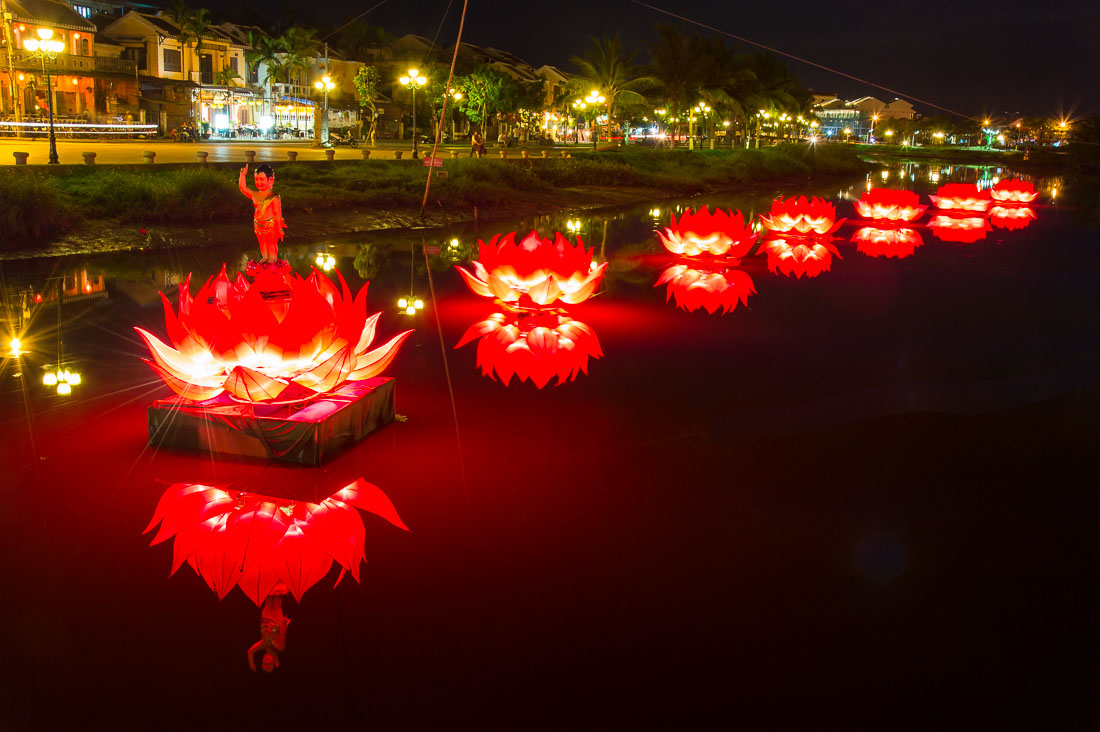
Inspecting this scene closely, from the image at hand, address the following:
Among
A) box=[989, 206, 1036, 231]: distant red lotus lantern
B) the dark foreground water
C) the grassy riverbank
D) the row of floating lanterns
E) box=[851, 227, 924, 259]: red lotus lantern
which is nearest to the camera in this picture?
the dark foreground water

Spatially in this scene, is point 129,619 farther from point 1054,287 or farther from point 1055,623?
point 1054,287

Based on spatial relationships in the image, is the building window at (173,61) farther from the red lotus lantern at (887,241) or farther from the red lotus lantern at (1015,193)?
the red lotus lantern at (887,241)

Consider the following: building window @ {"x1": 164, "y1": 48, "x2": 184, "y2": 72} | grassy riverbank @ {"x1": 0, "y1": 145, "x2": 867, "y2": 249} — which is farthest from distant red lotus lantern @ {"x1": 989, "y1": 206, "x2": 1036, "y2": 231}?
building window @ {"x1": 164, "y1": 48, "x2": 184, "y2": 72}

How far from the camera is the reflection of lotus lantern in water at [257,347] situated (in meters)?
4.91

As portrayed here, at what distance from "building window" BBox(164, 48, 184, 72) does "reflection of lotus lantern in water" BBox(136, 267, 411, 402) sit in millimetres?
47028

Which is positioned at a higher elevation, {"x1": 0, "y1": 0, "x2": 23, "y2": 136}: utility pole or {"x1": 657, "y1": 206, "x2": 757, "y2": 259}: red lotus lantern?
{"x1": 0, "y1": 0, "x2": 23, "y2": 136}: utility pole

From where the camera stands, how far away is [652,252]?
15.1 meters

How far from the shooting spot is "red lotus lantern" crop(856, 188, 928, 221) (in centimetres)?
2042

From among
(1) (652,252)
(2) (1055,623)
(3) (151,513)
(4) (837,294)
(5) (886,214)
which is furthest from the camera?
(5) (886,214)

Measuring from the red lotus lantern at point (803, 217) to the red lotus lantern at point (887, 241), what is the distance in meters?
0.64

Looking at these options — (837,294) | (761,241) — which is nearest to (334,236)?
(761,241)

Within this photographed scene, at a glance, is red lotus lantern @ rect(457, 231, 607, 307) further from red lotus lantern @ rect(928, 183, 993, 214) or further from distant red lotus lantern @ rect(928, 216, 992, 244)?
red lotus lantern @ rect(928, 183, 993, 214)

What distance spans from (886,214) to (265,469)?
62.2ft

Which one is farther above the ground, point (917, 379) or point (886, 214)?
point (886, 214)
